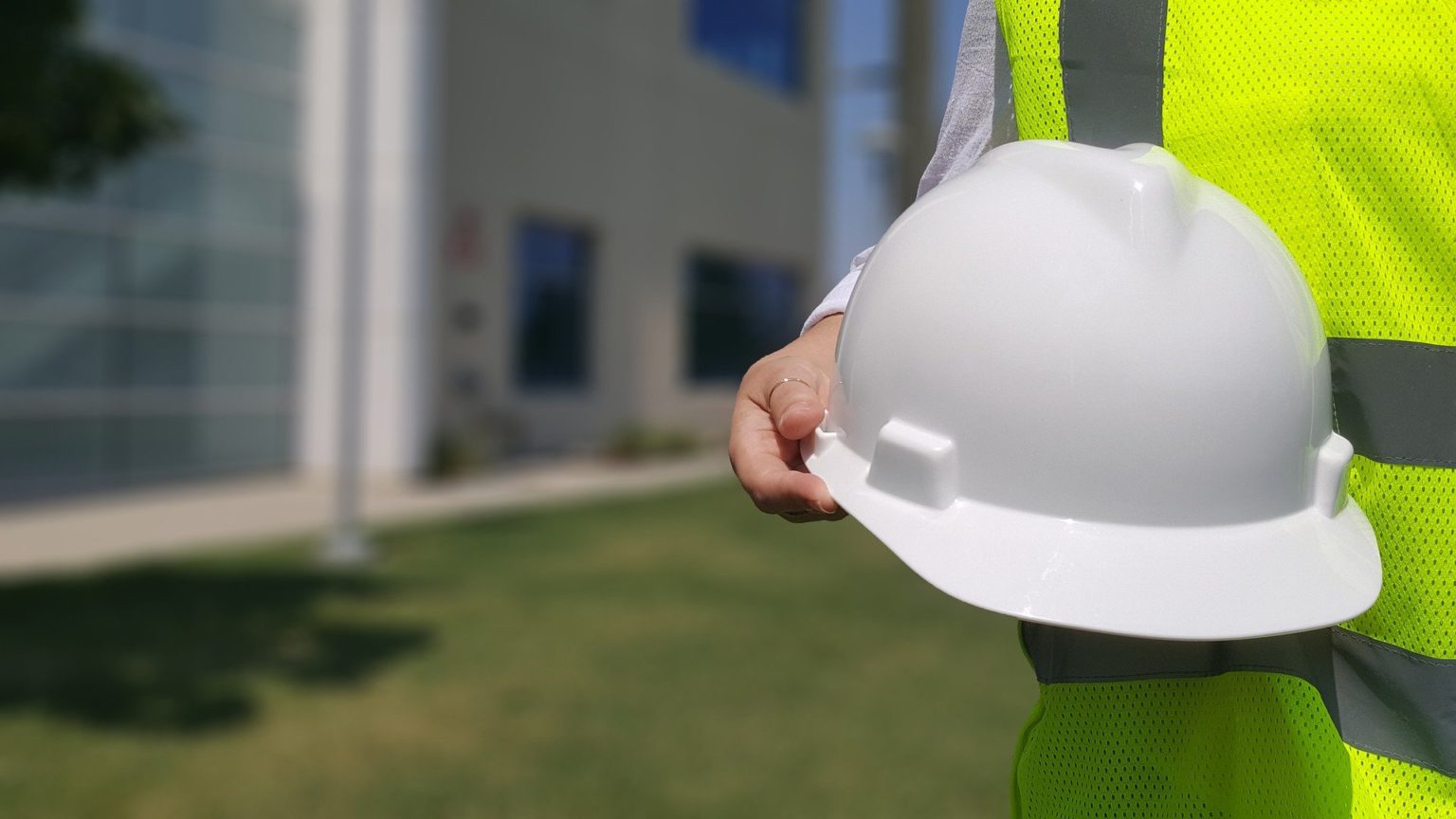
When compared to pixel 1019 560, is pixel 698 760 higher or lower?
lower

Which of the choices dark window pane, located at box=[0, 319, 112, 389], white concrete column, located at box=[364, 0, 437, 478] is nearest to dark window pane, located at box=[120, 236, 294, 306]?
dark window pane, located at box=[0, 319, 112, 389]

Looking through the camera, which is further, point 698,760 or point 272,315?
point 272,315

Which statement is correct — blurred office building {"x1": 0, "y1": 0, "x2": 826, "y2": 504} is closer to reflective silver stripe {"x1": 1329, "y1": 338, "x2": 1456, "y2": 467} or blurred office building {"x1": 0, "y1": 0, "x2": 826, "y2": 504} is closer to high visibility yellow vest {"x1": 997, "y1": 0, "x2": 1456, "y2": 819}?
high visibility yellow vest {"x1": 997, "y1": 0, "x2": 1456, "y2": 819}

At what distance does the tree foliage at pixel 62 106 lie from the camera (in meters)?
5.69

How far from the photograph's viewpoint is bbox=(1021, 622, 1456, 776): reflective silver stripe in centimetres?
114

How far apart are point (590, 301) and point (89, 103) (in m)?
12.4

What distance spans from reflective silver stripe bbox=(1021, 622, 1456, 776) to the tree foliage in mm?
5908

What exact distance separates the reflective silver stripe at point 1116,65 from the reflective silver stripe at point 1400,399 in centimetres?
28

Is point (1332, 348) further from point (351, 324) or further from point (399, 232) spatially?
point (399, 232)

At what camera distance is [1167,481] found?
1.03m

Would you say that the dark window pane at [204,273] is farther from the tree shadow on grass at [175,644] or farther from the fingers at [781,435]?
the fingers at [781,435]

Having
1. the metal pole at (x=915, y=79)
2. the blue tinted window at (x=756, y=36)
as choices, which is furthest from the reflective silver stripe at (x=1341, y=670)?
the blue tinted window at (x=756, y=36)

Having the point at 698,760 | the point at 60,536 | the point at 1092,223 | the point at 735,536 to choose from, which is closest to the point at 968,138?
the point at 1092,223

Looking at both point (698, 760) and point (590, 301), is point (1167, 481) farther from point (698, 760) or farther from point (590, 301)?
point (590, 301)
